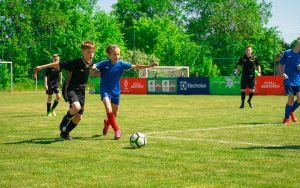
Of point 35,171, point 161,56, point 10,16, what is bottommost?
point 35,171

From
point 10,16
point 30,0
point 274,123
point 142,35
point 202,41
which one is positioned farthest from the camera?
point 202,41

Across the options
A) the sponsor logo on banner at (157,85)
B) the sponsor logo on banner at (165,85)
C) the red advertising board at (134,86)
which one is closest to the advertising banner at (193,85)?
the sponsor logo on banner at (165,85)

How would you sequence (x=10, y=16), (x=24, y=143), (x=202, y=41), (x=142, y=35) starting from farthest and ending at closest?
(x=202, y=41) < (x=142, y=35) < (x=10, y=16) < (x=24, y=143)

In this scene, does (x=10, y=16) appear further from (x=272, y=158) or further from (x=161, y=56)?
(x=272, y=158)

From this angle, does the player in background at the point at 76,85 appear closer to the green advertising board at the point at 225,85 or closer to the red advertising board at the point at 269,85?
the red advertising board at the point at 269,85

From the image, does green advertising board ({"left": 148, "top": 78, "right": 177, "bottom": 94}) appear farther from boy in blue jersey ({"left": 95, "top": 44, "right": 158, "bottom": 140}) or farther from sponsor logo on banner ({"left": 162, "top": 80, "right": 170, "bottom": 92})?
boy in blue jersey ({"left": 95, "top": 44, "right": 158, "bottom": 140})

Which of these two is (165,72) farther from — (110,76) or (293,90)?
(110,76)

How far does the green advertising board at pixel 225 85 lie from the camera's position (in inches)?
1474

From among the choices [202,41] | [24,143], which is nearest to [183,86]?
[24,143]

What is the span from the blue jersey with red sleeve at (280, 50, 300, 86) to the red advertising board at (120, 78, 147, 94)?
98.0 ft

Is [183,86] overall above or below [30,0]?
below

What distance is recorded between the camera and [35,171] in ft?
22.0

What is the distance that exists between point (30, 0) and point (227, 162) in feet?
217

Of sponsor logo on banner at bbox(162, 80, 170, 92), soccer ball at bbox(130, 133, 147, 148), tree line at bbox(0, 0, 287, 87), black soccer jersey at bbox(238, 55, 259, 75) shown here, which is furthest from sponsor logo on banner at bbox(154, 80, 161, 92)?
soccer ball at bbox(130, 133, 147, 148)
